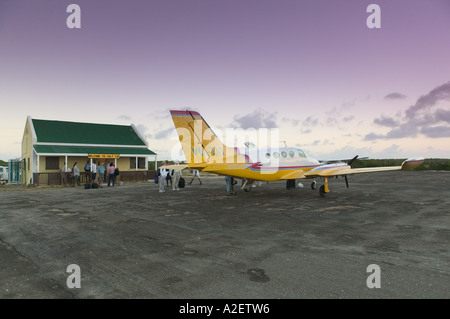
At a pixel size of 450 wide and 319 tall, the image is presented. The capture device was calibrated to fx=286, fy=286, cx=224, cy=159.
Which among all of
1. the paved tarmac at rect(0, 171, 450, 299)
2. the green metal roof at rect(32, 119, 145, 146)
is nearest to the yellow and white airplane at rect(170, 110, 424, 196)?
the paved tarmac at rect(0, 171, 450, 299)

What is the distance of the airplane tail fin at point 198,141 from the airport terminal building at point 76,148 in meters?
16.6

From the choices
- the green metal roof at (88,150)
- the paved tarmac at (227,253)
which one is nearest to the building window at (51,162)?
the green metal roof at (88,150)

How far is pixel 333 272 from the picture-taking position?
15.6 feet

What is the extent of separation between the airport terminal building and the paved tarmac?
17.1m

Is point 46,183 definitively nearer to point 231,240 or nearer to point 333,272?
point 231,240

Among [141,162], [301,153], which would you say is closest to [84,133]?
[141,162]

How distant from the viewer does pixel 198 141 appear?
45.3 ft

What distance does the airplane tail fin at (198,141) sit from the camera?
44.7 ft

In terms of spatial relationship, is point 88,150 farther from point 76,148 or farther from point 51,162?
point 51,162

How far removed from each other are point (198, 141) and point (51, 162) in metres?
20.0
